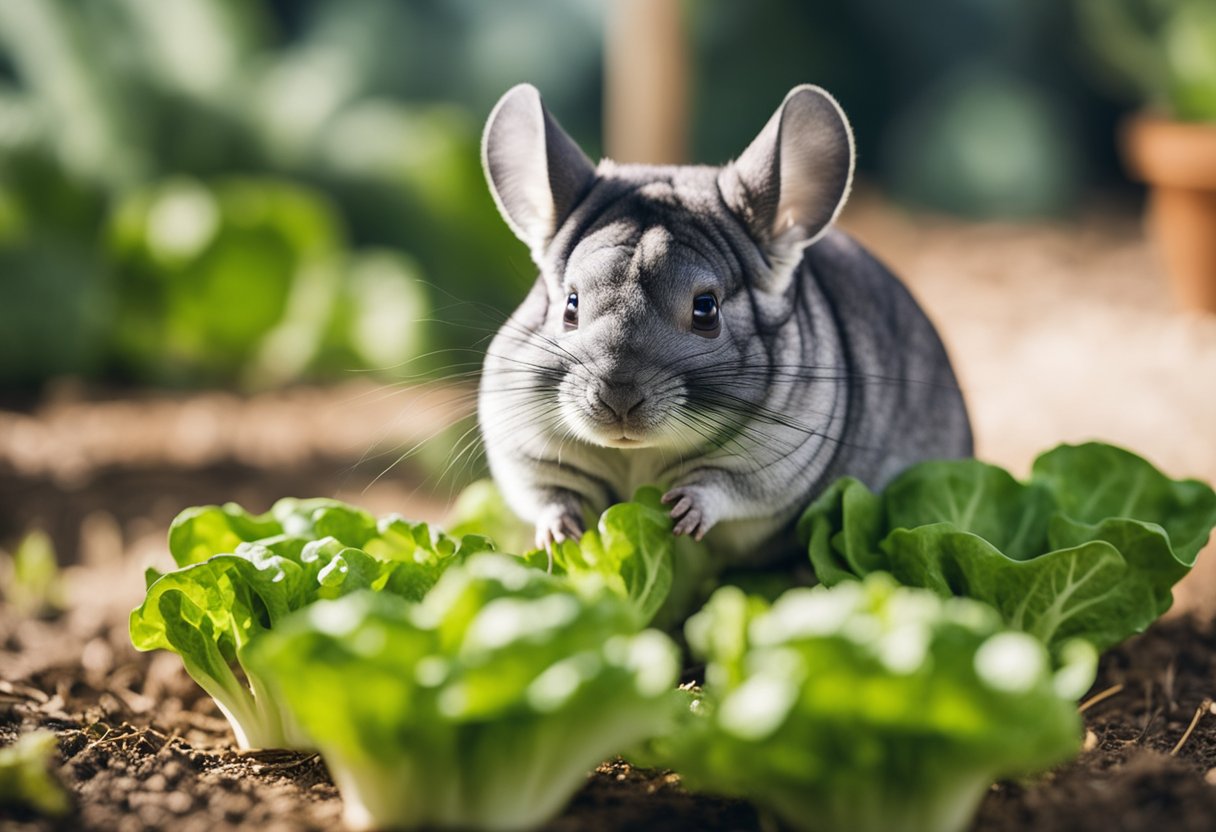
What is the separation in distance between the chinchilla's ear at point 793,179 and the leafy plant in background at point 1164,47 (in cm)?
571

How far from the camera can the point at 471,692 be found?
118 inches

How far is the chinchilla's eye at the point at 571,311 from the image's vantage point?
165 inches

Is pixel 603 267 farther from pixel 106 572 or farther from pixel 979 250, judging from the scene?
pixel 979 250

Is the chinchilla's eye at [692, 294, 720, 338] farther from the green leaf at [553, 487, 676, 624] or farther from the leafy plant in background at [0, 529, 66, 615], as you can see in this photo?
the leafy plant in background at [0, 529, 66, 615]

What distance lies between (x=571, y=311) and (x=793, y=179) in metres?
0.83

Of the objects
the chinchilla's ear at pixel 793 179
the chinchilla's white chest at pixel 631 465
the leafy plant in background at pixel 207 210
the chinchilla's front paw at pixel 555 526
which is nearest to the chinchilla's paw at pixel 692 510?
the chinchilla's white chest at pixel 631 465

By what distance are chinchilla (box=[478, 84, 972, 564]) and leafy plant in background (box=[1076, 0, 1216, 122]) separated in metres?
5.45

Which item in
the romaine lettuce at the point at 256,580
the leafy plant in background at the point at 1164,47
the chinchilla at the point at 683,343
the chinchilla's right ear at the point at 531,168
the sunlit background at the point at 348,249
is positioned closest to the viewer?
the romaine lettuce at the point at 256,580

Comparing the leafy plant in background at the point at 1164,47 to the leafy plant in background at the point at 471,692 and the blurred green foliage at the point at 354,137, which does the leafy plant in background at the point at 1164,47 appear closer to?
the blurred green foliage at the point at 354,137

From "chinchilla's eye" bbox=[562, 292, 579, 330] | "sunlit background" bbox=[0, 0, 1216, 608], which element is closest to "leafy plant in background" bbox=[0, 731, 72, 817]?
"chinchilla's eye" bbox=[562, 292, 579, 330]

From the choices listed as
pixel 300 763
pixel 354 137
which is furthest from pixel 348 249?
pixel 300 763

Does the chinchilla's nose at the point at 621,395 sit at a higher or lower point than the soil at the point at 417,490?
higher

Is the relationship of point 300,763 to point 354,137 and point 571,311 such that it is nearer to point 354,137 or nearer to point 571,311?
point 571,311

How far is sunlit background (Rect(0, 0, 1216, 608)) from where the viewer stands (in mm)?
7910
